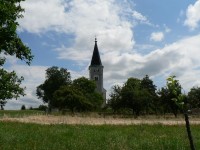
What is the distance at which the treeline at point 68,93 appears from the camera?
281 ft

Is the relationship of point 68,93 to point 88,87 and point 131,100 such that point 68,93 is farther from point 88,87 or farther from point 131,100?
point 88,87

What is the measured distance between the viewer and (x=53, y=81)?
12950cm

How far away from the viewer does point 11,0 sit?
18359 mm

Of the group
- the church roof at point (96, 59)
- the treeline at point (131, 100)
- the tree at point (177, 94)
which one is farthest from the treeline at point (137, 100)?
the church roof at point (96, 59)

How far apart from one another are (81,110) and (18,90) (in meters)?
72.6

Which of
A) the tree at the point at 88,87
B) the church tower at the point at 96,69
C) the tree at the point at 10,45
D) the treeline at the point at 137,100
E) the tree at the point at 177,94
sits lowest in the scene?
the tree at the point at 177,94

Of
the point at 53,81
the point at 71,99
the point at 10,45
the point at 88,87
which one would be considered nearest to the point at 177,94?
the point at 10,45

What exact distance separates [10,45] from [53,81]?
368 feet

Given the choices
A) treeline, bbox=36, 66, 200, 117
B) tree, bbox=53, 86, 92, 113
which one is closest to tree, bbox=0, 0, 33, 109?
treeline, bbox=36, 66, 200, 117

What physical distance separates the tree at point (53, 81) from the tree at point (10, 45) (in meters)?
109

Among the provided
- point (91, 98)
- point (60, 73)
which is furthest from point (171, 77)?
point (60, 73)

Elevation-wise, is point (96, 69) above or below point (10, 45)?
above

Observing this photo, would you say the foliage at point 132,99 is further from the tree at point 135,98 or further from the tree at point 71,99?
the tree at point 71,99

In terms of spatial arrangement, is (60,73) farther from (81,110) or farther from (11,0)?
(11,0)
